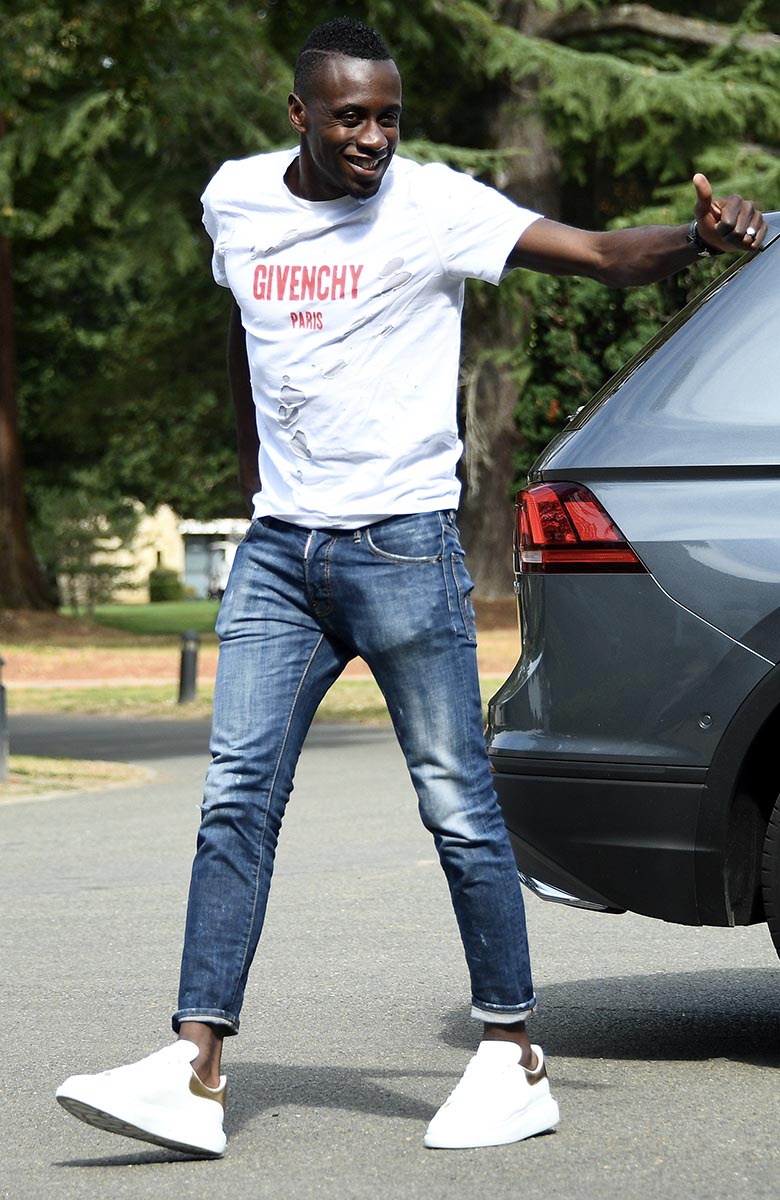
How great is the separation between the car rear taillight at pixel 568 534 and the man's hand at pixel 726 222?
0.82 meters

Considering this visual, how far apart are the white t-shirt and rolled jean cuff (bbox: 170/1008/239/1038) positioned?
0.94 meters

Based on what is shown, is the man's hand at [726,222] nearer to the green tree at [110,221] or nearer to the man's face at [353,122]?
the man's face at [353,122]

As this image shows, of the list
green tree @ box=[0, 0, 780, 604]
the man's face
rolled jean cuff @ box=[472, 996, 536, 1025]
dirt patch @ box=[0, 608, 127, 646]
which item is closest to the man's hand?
the man's face

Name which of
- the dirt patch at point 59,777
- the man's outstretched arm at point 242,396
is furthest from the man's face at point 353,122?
the dirt patch at point 59,777

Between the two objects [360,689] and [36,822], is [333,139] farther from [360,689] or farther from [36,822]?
[360,689]

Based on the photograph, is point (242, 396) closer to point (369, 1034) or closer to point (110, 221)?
point (369, 1034)

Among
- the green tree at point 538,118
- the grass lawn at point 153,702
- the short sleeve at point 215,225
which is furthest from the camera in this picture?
the green tree at point 538,118

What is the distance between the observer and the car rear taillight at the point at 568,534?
4.29 meters

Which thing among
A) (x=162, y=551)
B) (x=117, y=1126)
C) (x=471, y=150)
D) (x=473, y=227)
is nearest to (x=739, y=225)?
(x=473, y=227)

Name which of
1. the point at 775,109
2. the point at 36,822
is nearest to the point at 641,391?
the point at 36,822

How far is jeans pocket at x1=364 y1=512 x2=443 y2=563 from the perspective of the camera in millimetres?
3775

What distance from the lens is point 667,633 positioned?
4.22 metres

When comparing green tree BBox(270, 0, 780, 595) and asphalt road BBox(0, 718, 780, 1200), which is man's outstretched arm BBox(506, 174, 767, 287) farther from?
green tree BBox(270, 0, 780, 595)

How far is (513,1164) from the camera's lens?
368 cm
